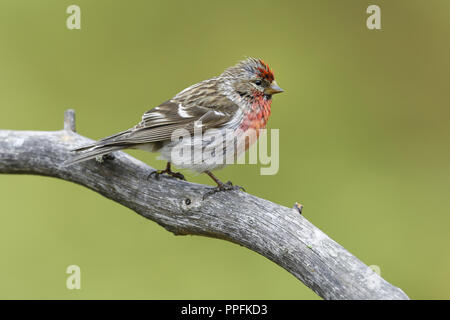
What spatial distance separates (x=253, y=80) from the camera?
3945mm

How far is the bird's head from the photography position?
12.8ft

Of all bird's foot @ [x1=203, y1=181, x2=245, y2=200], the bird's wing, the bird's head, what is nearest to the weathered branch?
bird's foot @ [x1=203, y1=181, x2=245, y2=200]

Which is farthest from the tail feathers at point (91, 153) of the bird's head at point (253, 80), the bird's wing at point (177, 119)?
the bird's head at point (253, 80)

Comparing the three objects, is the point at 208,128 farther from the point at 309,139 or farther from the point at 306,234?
the point at 309,139

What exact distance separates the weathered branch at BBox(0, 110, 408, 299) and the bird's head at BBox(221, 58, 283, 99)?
2.62 feet

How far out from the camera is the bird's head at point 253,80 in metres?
3.90

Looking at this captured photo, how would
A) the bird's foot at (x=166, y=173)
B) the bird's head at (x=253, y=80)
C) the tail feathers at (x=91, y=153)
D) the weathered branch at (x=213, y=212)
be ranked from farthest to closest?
1. the bird's head at (x=253, y=80)
2. the bird's foot at (x=166, y=173)
3. the tail feathers at (x=91, y=153)
4. the weathered branch at (x=213, y=212)

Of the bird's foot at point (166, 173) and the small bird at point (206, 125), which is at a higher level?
the small bird at point (206, 125)

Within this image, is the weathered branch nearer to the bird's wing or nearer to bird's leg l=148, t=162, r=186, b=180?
bird's leg l=148, t=162, r=186, b=180

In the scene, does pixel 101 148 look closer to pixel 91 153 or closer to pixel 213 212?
pixel 91 153

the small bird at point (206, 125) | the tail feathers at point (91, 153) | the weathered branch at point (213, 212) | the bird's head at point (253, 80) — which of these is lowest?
the weathered branch at point (213, 212)

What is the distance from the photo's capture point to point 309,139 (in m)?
5.96

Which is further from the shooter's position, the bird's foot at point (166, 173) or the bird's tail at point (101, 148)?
the bird's foot at point (166, 173)

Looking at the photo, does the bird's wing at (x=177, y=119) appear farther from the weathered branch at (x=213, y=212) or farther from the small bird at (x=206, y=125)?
the weathered branch at (x=213, y=212)
